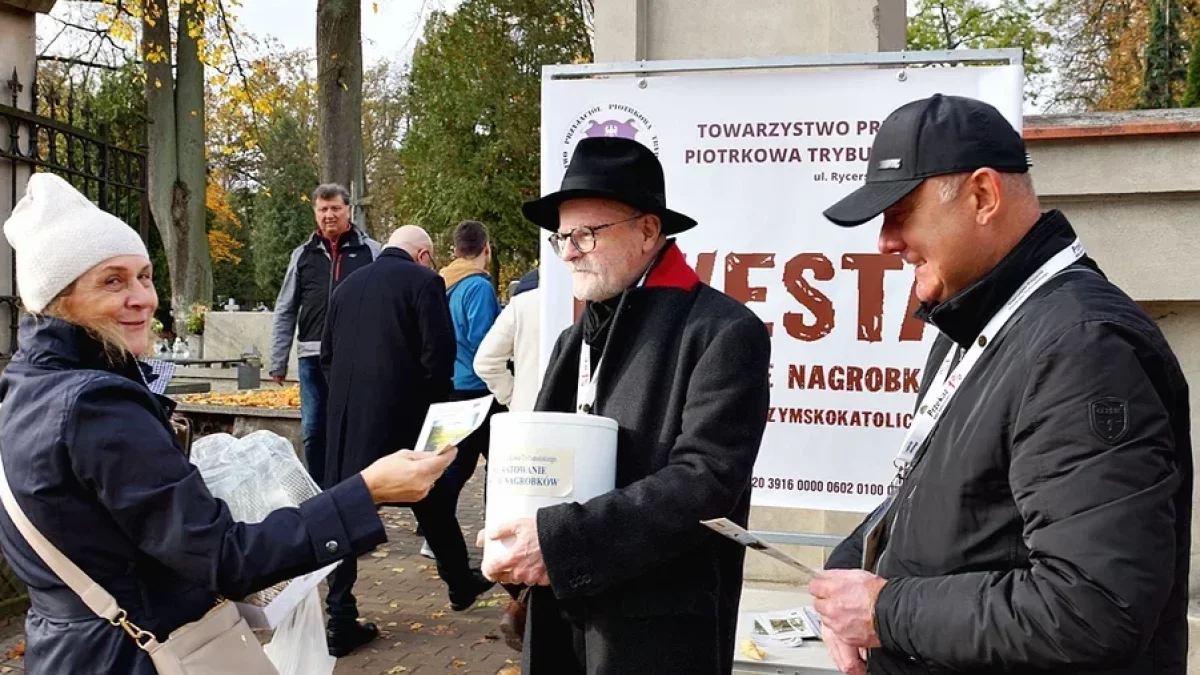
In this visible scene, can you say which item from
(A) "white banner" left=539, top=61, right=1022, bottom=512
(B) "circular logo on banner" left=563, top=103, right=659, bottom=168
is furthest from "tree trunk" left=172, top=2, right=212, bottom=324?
(A) "white banner" left=539, top=61, right=1022, bottom=512

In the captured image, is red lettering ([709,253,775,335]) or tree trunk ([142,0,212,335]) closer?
red lettering ([709,253,775,335])

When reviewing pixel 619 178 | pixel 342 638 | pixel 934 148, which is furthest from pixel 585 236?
pixel 342 638

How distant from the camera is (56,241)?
2201 mm

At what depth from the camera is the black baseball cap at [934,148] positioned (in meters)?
1.73

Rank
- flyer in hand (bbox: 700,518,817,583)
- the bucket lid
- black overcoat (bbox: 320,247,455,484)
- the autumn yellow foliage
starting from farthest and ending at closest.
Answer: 1. the autumn yellow foliage
2. black overcoat (bbox: 320,247,455,484)
3. the bucket lid
4. flyer in hand (bbox: 700,518,817,583)

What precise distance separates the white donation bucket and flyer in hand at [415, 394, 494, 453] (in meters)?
0.08

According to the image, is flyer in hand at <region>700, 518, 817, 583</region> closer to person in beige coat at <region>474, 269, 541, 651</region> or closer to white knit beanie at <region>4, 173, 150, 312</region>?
white knit beanie at <region>4, 173, 150, 312</region>

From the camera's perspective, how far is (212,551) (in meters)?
2.08

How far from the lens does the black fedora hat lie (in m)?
2.50

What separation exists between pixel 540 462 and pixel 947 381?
828mm

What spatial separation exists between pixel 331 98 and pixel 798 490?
38.1 ft

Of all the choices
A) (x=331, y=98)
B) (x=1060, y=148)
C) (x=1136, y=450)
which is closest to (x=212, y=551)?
(x=1136, y=450)

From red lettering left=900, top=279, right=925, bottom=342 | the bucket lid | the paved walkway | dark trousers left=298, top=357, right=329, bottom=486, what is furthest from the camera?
dark trousers left=298, top=357, right=329, bottom=486

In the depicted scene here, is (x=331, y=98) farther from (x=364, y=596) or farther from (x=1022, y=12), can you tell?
(x=1022, y=12)
